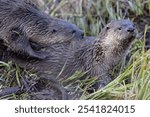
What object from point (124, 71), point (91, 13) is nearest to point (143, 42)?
point (124, 71)

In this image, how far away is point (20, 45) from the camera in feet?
16.1

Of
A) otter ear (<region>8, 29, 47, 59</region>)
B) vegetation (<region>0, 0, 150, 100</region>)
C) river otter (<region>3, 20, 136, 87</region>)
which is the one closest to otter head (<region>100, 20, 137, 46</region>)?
river otter (<region>3, 20, 136, 87</region>)

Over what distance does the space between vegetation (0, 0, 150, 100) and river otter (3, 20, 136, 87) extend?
0.22ft

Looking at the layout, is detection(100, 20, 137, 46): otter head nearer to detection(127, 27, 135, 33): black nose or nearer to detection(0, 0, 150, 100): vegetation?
detection(127, 27, 135, 33): black nose

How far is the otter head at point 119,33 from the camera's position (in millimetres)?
4777

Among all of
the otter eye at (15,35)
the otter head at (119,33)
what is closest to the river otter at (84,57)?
the otter head at (119,33)

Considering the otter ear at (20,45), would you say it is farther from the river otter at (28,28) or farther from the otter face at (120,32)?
the otter face at (120,32)

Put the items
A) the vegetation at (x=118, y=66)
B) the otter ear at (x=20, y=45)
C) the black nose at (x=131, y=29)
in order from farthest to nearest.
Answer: the otter ear at (x=20, y=45) → the black nose at (x=131, y=29) → the vegetation at (x=118, y=66)

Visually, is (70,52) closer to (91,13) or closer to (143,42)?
(143,42)

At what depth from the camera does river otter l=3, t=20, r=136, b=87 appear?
4.95m

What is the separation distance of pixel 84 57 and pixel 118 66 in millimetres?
271

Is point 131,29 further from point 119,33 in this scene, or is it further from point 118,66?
point 118,66

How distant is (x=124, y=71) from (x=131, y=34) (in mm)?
341

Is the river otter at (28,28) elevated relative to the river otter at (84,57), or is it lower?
elevated
